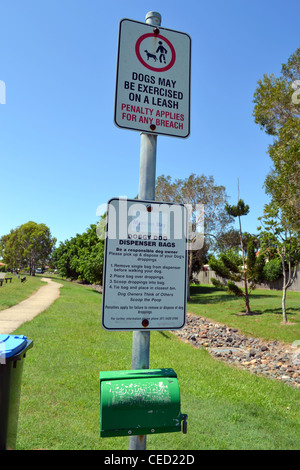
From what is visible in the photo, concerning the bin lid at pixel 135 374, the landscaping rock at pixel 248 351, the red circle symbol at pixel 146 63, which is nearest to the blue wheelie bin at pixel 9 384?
the bin lid at pixel 135 374

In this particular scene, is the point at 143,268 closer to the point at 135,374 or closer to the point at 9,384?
the point at 135,374

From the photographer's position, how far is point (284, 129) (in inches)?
482

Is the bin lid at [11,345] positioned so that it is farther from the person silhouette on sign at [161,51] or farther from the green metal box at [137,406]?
the person silhouette on sign at [161,51]

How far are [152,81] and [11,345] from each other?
2.01 meters

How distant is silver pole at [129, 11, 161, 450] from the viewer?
5.97ft

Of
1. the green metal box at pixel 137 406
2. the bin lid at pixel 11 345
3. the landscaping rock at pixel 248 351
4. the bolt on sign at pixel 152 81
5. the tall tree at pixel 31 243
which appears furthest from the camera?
the tall tree at pixel 31 243

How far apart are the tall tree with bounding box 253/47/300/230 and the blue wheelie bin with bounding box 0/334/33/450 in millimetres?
10942

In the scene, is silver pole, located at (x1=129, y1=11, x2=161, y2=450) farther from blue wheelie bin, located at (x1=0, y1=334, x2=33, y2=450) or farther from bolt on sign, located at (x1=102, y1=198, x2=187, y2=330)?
blue wheelie bin, located at (x1=0, y1=334, x2=33, y2=450)

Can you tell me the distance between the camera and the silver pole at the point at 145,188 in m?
1.82

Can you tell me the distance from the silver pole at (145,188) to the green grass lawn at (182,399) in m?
2.13

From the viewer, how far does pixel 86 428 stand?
3.99 m
